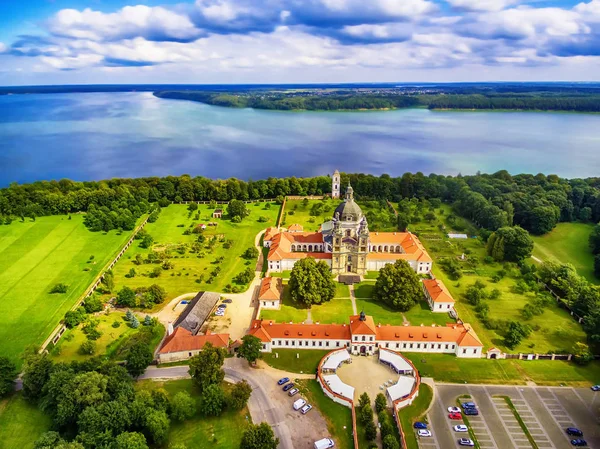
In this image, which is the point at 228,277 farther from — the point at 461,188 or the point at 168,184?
the point at 461,188

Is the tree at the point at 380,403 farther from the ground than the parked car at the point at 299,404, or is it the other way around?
the tree at the point at 380,403

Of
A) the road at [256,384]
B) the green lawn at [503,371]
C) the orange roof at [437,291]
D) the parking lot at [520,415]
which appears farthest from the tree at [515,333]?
the road at [256,384]

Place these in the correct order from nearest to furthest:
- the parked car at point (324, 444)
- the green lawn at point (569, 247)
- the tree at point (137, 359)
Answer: the parked car at point (324, 444), the tree at point (137, 359), the green lawn at point (569, 247)

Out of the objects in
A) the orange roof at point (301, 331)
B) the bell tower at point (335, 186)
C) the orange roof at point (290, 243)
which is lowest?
the orange roof at point (301, 331)

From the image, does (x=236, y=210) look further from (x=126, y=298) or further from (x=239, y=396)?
(x=239, y=396)

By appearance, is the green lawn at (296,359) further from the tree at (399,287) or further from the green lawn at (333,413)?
the tree at (399,287)

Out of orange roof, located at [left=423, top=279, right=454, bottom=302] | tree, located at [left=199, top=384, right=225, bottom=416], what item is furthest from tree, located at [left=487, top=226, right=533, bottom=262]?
tree, located at [left=199, top=384, right=225, bottom=416]

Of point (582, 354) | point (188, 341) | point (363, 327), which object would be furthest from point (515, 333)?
point (188, 341)

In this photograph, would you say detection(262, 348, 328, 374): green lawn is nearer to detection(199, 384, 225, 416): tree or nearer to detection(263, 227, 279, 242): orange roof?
detection(199, 384, 225, 416): tree
